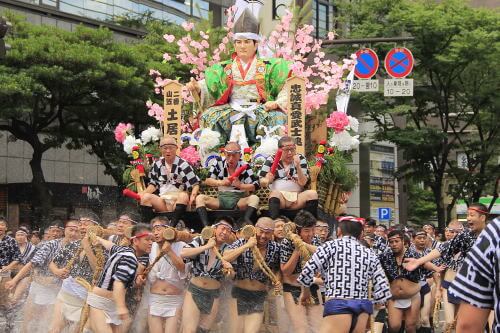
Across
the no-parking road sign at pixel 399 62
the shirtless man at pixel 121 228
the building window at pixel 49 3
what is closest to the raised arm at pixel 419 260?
the shirtless man at pixel 121 228

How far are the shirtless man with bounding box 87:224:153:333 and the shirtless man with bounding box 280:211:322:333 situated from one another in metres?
1.47

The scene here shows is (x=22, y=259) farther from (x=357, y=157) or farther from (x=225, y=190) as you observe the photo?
(x=357, y=157)

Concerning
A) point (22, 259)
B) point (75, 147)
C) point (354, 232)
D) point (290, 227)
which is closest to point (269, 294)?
point (290, 227)

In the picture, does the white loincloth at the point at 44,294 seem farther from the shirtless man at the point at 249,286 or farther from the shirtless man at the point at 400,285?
the shirtless man at the point at 400,285

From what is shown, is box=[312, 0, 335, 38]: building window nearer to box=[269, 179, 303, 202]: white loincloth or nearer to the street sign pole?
the street sign pole

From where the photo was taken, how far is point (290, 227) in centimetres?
858

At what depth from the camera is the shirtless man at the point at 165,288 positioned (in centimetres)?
841

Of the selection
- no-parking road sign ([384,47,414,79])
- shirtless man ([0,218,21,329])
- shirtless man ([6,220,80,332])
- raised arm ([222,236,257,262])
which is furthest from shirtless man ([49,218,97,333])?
no-parking road sign ([384,47,414,79])

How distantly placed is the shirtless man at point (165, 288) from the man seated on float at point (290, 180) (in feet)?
6.65

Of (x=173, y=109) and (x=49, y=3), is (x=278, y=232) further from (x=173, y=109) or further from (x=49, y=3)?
(x=49, y=3)

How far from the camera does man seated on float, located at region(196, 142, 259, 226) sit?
10219 mm

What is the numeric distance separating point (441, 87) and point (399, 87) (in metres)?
5.53

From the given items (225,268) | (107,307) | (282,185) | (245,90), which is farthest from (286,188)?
(107,307)

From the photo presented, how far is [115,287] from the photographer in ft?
25.7
